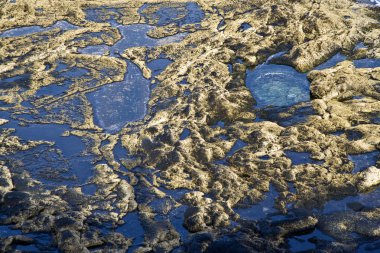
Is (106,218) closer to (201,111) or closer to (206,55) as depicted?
(201,111)

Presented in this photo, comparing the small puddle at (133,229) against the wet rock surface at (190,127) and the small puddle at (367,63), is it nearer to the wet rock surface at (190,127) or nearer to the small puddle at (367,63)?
the wet rock surface at (190,127)

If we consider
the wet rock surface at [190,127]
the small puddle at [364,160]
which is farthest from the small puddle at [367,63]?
the small puddle at [364,160]

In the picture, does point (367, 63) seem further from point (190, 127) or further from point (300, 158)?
point (190, 127)

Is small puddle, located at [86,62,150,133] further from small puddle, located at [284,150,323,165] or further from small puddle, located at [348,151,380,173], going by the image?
small puddle, located at [348,151,380,173]

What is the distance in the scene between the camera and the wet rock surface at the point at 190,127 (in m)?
10.6

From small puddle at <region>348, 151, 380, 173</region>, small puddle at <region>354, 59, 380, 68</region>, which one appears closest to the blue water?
small puddle at <region>354, 59, 380, 68</region>

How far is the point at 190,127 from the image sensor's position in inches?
535

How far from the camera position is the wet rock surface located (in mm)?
10555

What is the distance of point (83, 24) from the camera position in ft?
63.8

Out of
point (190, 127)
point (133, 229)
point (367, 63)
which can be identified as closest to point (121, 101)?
point (190, 127)

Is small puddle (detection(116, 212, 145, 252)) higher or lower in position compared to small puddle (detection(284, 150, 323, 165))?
lower

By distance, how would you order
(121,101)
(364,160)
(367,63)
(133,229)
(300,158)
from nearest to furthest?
(133,229) < (364,160) < (300,158) < (121,101) < (367,63)

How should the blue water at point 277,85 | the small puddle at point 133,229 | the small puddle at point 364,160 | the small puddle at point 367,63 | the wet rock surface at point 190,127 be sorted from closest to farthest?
the small puddle at point 133,229, the wet rock surface at point 190,127, the small puddle at point 364,160, the blue water at point 277,85, the small puddle at point 367,63

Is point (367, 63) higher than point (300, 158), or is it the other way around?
point (367, 63)
